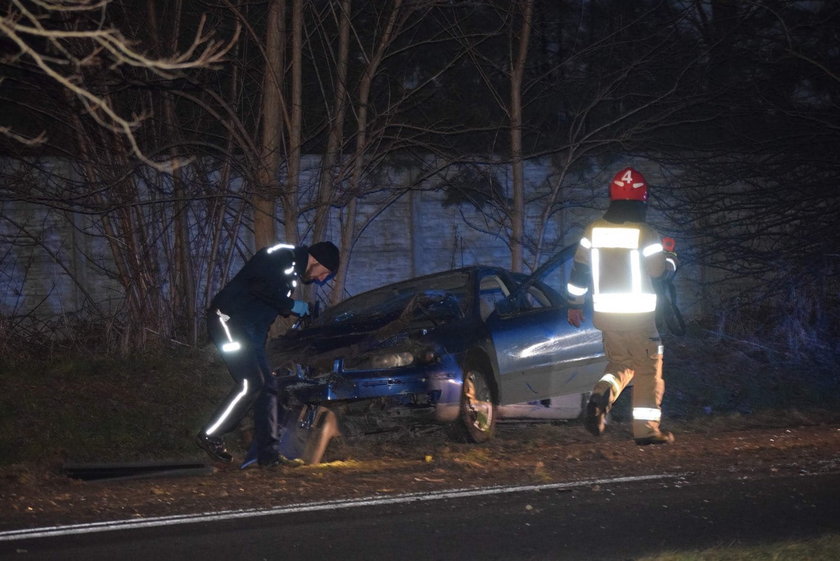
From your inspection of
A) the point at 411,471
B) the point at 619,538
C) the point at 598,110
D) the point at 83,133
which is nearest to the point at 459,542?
the point at 619,538

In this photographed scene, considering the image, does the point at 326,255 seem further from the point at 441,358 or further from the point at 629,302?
the point at 629,302

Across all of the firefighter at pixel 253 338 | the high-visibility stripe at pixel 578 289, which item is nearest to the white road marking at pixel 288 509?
the firefighter at pixel 253 338

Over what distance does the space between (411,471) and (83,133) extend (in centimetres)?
580

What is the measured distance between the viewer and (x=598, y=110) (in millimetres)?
15938

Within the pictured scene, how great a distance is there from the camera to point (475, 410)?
29.1 feet

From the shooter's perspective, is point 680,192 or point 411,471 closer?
point 411,471

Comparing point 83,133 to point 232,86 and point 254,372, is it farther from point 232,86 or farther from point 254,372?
point 254,372

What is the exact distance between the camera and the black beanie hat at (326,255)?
8188 mm

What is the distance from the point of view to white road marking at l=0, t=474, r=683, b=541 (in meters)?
5.90

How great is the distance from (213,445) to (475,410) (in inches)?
84.3

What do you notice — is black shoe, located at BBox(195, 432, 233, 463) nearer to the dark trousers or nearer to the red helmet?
the dark trousers

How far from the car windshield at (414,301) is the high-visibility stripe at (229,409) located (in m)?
1.66

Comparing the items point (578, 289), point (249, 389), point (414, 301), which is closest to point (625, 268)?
point (578, 289)

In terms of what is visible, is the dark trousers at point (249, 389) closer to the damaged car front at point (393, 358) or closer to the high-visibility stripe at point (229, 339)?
the high-visibility stripe at point (229, 339)
